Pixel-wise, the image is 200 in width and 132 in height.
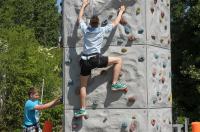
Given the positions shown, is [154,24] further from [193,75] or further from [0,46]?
[0,46]

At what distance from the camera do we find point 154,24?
1134 cm

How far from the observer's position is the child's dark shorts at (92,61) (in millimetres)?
10812

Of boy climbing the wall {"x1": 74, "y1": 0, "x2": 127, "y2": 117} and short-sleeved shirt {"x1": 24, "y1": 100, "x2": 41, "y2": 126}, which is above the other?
boy climbing the wall {"x1": 74, "y1": 0, "x2": 127, "y2": 117}

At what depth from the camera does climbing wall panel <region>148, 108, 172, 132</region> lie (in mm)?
11102

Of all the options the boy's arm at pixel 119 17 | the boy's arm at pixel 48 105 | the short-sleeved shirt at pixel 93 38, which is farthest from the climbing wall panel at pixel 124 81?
the boy's arm at pixel 48 105

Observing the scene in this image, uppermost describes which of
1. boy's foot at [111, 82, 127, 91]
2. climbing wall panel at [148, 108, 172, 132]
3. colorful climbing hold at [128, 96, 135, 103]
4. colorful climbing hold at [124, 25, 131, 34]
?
colorful climbing hold at [124, 25, 131, 34]

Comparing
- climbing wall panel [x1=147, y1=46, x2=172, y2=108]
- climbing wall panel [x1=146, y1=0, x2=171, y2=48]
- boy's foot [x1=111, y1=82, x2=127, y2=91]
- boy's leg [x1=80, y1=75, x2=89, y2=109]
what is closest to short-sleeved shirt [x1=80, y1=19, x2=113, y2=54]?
boy's leg [x1=80, y1=75, x2=89, y2=109]

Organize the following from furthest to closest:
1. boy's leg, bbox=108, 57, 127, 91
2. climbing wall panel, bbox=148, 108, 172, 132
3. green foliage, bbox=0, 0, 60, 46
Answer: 1. green foliage, bbox=0, 0, 60, 46
2. climbing wall panel, bbox=148, 108, 172, 132
3. boy's leg, bbox=108, 57, 127, 91

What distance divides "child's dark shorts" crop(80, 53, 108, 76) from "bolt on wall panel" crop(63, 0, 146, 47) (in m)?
0.45

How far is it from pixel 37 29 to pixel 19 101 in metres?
34.1

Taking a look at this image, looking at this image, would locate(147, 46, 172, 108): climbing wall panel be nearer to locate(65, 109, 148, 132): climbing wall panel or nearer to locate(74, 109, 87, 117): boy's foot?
locate(65, 109, 148, 132): climbing wall panel

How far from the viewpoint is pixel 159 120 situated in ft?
37.6

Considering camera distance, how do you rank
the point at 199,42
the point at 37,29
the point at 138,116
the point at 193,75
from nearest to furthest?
the point at 138,116
the point at 193,75
the point at 199,42
the point at 37,29

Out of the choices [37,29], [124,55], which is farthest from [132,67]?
[37,29]
